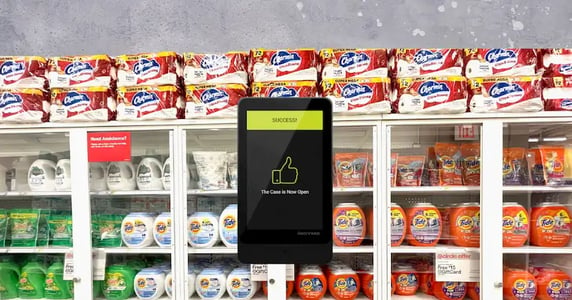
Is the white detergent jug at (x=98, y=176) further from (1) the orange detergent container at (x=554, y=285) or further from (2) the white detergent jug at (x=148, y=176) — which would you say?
(1) the orange detergent container at (x=554, y=285)

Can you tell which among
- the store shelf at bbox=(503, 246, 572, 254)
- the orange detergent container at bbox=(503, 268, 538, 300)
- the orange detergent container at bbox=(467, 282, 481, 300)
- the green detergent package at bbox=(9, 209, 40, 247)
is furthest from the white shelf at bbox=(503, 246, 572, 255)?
the green detergent package at bbox=(9, 209, 40, 247)

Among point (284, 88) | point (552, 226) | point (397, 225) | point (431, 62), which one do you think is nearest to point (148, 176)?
point (284, 88)

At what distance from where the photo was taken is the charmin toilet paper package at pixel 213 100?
251 centimetres

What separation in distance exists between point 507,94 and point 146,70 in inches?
88.9

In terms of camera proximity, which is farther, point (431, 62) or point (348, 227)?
point (348, 227)

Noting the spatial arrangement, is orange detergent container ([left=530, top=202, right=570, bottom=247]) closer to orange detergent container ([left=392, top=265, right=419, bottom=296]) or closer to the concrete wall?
orange detergent container ([left=392, top=265, right=419, bottom=296])

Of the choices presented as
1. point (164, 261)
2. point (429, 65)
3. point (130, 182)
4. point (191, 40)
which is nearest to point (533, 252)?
point (429, 65)

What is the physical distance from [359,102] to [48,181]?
84.2 inches

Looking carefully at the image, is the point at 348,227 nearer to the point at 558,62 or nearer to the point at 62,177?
the point at 558,62

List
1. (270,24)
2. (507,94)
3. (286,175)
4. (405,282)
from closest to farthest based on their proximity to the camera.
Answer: (286,175) < (507,94) < (405,282) < (270,24)

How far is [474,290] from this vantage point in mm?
2574

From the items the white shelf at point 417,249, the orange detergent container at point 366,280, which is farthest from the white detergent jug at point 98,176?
the white shelf at point 417,249

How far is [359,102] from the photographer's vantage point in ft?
8.07

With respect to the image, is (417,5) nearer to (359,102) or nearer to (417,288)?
(359,102)
